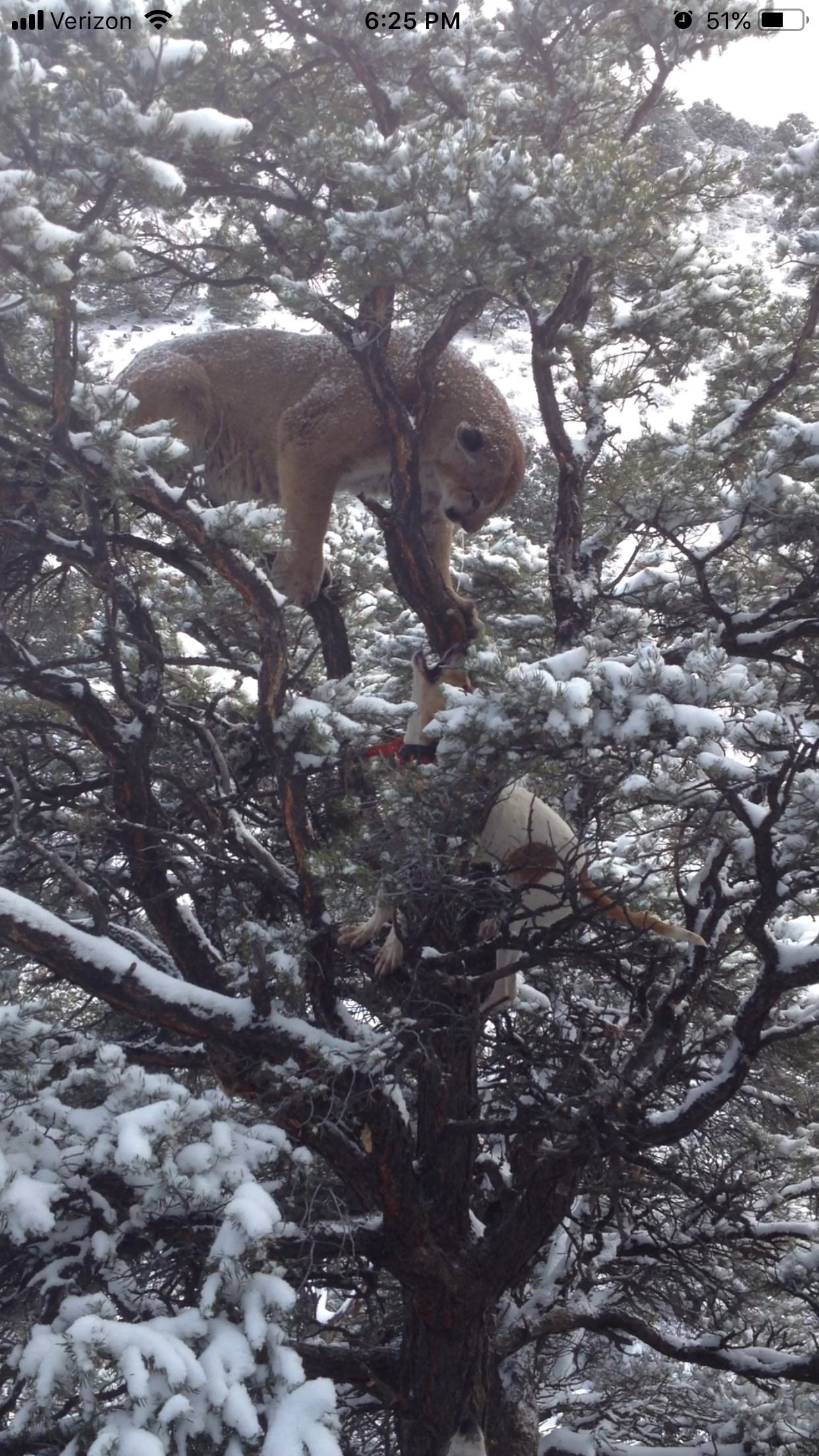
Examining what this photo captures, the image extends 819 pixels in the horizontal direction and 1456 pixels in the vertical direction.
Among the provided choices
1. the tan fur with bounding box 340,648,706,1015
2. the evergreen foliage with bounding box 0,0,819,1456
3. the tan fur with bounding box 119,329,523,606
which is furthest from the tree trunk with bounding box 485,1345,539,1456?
the tan fur with bounding box 119,329,523,606

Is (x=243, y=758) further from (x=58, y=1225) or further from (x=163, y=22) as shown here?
(x=163, y=22)

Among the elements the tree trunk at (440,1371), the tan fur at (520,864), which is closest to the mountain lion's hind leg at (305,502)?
the tan fur at (520,864)

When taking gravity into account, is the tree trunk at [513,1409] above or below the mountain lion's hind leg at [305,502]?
below

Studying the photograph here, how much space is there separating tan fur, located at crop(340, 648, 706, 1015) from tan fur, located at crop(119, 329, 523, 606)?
47.9 inches

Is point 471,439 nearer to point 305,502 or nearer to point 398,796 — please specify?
point 305,502

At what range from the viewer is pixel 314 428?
6309 millimetres

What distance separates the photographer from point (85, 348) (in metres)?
5.01

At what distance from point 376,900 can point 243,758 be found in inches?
89.6

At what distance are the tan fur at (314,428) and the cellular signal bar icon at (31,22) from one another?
1851mm

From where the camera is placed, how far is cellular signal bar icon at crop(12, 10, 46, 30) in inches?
181

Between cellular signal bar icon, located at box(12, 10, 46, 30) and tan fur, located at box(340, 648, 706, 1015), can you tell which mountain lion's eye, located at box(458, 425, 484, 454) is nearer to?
tan fur, located at box(340, 648, 706, 1015)

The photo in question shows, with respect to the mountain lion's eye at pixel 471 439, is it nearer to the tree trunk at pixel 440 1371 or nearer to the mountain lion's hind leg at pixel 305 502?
the mountain lion's hind leg at pixel 305 502

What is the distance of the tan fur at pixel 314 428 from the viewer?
6.26 metres

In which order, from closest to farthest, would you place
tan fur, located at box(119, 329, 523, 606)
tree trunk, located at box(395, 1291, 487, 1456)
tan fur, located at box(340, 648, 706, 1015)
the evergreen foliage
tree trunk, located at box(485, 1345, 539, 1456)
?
the evergreen foliage, tan fur, located at box(340, 648, 706, 1015), tree trunk, located at box(395, 1291, 487, 1456), tree trunk, located at box(485, 1345, 539, 1456), tan fur, located at box(119, 329, 523, 606)
